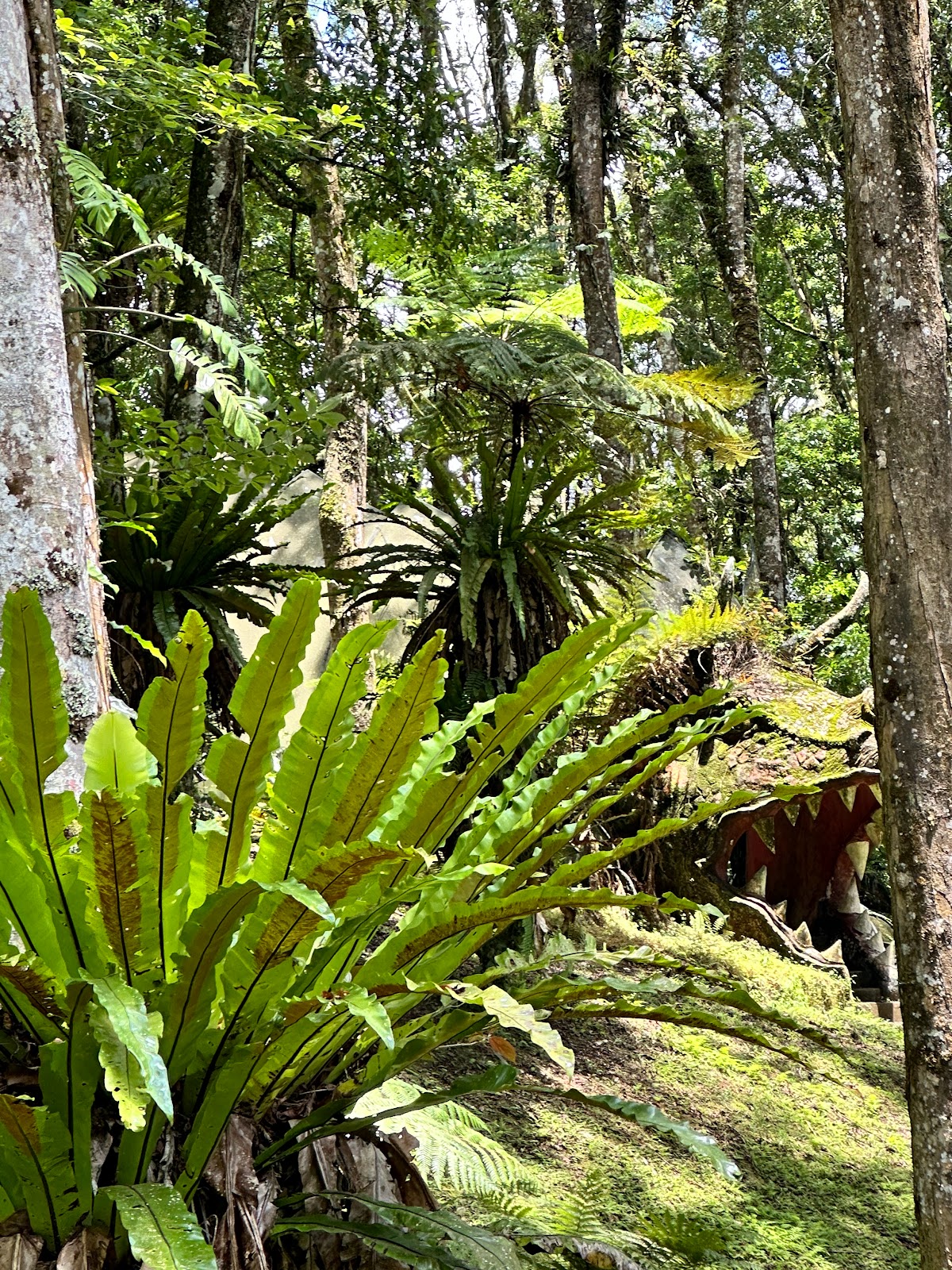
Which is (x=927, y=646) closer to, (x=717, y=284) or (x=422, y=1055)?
(x=422, y=1055)

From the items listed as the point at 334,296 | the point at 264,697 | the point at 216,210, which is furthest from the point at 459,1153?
the point at 334,296

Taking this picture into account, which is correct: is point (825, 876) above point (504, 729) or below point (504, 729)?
below

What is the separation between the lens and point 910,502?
122 inches

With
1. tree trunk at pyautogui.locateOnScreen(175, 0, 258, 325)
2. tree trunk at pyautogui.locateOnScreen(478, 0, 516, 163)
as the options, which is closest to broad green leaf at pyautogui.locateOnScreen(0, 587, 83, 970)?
tree trunk at pyautogui.locateOnScreen(175, 0, 258, 325)

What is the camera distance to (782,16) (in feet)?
54.6

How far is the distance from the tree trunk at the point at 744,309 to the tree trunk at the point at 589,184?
421 cm

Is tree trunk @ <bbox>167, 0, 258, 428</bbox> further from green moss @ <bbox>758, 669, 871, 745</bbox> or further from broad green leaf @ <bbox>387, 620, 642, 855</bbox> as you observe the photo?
broad green leaf @ <bbox>387, 620, 642, 855</bbox>

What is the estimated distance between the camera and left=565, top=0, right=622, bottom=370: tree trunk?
7141 mm

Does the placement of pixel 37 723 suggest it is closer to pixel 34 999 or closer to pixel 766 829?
pixel 34 999

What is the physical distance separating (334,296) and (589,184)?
6.85 feet


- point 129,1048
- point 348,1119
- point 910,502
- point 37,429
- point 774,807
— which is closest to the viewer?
point 129,1048

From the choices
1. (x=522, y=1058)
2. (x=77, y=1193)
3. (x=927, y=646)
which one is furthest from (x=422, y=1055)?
(x=522, y=1058)

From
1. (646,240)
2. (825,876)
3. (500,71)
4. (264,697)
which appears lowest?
(825,876)

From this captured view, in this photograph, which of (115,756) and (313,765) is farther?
(313,765)
